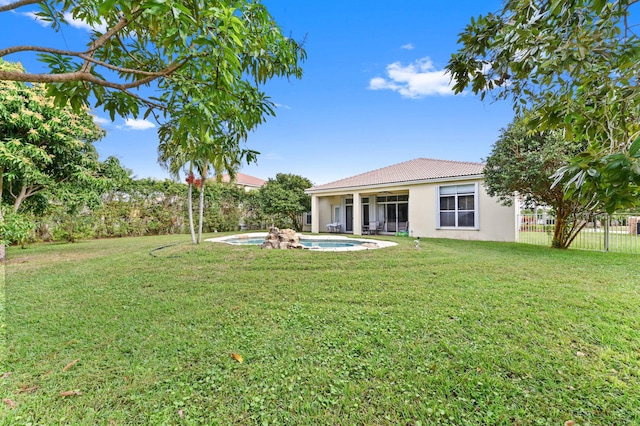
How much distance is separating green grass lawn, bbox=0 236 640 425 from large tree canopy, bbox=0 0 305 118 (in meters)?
2.88

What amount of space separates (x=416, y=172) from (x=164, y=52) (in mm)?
17694

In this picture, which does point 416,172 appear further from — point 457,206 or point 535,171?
point 535,171

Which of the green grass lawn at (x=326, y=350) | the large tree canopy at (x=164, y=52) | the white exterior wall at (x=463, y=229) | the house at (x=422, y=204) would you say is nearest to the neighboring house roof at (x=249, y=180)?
the house at (x=422, y=204)

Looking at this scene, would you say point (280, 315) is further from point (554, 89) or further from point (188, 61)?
point (554, 89)

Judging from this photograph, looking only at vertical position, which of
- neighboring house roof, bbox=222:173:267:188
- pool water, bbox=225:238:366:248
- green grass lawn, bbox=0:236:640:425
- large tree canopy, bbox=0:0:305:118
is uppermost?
neighboring house roof, bbox=222:173:267:188

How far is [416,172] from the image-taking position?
1888cm

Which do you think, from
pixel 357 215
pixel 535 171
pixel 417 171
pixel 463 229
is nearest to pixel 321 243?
pixel 357 215

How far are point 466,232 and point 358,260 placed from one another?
373 inches

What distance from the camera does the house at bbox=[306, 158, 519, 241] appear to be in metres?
14.9

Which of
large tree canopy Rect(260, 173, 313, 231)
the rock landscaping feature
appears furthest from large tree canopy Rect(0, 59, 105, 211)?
large tree canopy Rect(260, 173, 313, 231)

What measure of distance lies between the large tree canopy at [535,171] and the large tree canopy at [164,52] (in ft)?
31.1

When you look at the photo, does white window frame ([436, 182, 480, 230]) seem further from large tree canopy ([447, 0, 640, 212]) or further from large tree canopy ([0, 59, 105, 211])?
large tree canopy ([0, 59, 105, 211])

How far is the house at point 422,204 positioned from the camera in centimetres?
1490

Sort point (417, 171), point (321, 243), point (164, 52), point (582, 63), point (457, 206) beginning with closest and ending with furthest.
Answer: point (582, 63) < point (164, 52) < point (321, 243) < point (457, 206) < point (417, 171)
